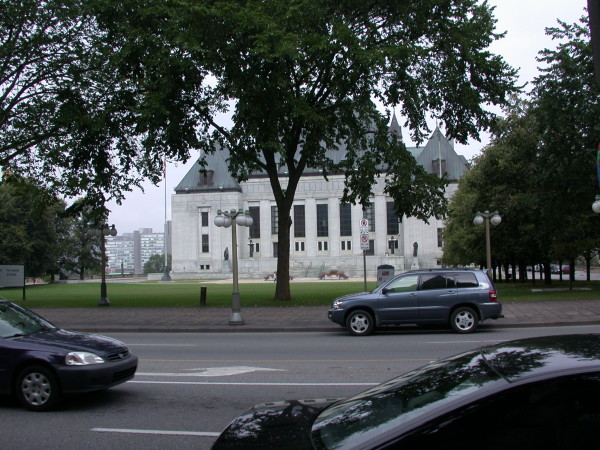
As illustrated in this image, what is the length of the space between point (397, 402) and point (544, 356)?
0.84 m

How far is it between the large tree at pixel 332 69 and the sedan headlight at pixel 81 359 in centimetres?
1425

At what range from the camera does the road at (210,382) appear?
627 centimetres

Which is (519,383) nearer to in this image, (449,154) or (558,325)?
(558,325)

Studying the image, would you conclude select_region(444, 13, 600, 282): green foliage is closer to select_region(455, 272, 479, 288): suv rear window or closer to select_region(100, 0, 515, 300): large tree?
select_region(100, 0, 515, 300): large tree

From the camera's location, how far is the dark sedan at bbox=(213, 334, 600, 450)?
2557 mm

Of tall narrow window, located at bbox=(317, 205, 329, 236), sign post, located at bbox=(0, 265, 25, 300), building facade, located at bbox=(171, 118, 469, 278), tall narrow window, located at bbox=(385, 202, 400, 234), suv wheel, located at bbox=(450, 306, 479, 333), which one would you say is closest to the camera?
suv wheel, located at bbox=(450, 306, 479, 333)

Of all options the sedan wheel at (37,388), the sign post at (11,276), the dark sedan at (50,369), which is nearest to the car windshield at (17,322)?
the dark sedan at (50,369)

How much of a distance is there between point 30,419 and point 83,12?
20.9 metres

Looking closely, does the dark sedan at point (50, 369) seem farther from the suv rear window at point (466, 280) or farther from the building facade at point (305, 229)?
the building facade at point (305, 229)

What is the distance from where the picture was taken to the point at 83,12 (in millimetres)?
23328

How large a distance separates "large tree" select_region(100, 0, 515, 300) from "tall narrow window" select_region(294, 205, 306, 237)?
7913 cm

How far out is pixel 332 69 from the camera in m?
24.1

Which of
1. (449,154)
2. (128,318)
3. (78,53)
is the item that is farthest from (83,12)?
(449,154)

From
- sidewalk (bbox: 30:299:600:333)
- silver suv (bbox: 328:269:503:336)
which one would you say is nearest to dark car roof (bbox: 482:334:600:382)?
silver suv (bbox: 328:269:503:336)
